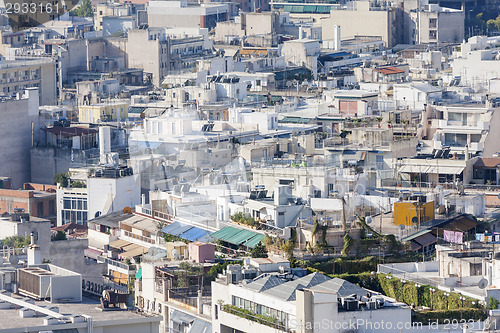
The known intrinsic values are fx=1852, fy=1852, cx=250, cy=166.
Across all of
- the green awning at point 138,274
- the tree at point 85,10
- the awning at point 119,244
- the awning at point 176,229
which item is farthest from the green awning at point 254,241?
the tree at point 85,10

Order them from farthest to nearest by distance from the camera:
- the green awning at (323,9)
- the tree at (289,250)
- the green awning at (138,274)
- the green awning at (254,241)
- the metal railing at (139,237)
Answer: the green awning at (323,9) → the metal railing at (139,237) → the green awning at (254,241) → the green awning at (138,274) → the tree at (289,250)

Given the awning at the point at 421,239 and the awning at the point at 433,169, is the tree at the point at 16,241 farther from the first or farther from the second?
the awning at the point at 433,169

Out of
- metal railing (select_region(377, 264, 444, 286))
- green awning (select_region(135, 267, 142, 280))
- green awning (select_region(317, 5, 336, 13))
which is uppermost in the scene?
green awning (select_region(317, 5, 336, 13))

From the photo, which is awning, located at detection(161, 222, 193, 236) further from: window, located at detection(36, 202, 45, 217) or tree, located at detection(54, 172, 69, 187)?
tree, located at detection(54, 172, 69, 187)

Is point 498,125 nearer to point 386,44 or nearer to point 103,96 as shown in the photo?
point 103,96

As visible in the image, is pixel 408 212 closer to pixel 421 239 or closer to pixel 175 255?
pixel 421 239

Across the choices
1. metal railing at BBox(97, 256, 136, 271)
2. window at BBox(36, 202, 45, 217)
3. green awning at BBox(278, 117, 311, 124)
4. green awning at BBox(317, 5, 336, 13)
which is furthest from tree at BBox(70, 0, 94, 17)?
metal railing at BBox(97, 256, 136, 271)

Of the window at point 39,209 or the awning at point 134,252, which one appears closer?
the awning at point 134,252
